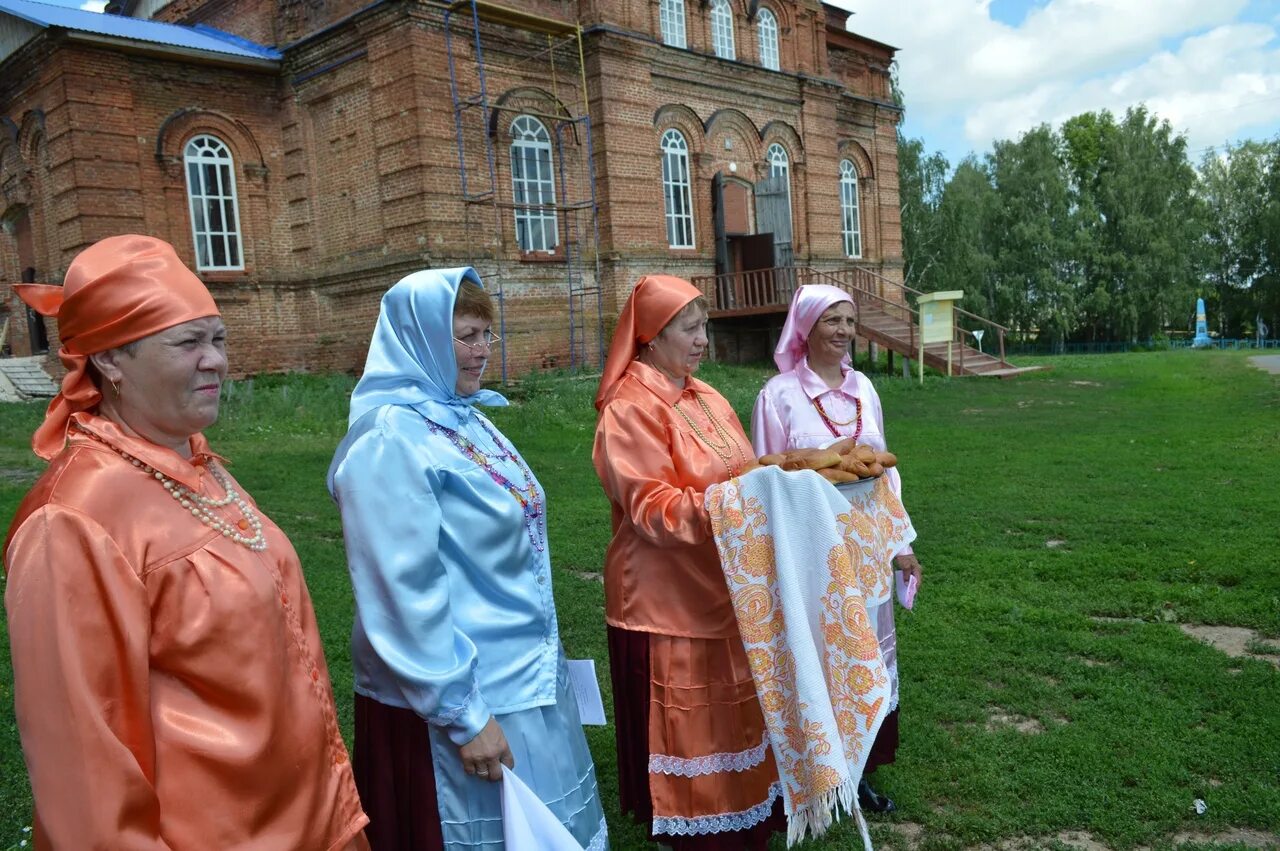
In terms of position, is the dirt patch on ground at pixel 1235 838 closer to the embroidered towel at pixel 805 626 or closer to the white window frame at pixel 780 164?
the embroidered towel at pixel 805 626

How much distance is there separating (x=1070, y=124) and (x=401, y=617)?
52.3 meters

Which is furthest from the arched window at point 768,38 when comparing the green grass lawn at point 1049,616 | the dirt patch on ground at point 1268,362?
the dirt patch on ground at point 1268,362

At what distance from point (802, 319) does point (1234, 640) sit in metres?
3.16

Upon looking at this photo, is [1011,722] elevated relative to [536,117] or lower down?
lower down

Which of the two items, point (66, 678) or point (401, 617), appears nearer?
point (66, 678)

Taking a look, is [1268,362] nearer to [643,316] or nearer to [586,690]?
[643,316]

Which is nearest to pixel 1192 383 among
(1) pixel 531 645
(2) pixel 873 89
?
(2) pixel 873 89

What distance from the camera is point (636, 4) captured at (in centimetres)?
1839

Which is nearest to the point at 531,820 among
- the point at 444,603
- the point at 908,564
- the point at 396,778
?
the point at 396,778

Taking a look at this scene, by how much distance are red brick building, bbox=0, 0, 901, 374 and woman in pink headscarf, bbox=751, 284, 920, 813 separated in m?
12.9

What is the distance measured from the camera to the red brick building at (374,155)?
1584 cm

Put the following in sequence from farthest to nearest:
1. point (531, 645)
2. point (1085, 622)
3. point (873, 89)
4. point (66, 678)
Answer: point (873, 89)
point (1085, 622)
point (531, 645)
point (66, 678)

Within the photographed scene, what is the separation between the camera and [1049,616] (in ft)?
17.6

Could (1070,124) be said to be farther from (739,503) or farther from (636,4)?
(739,503)
